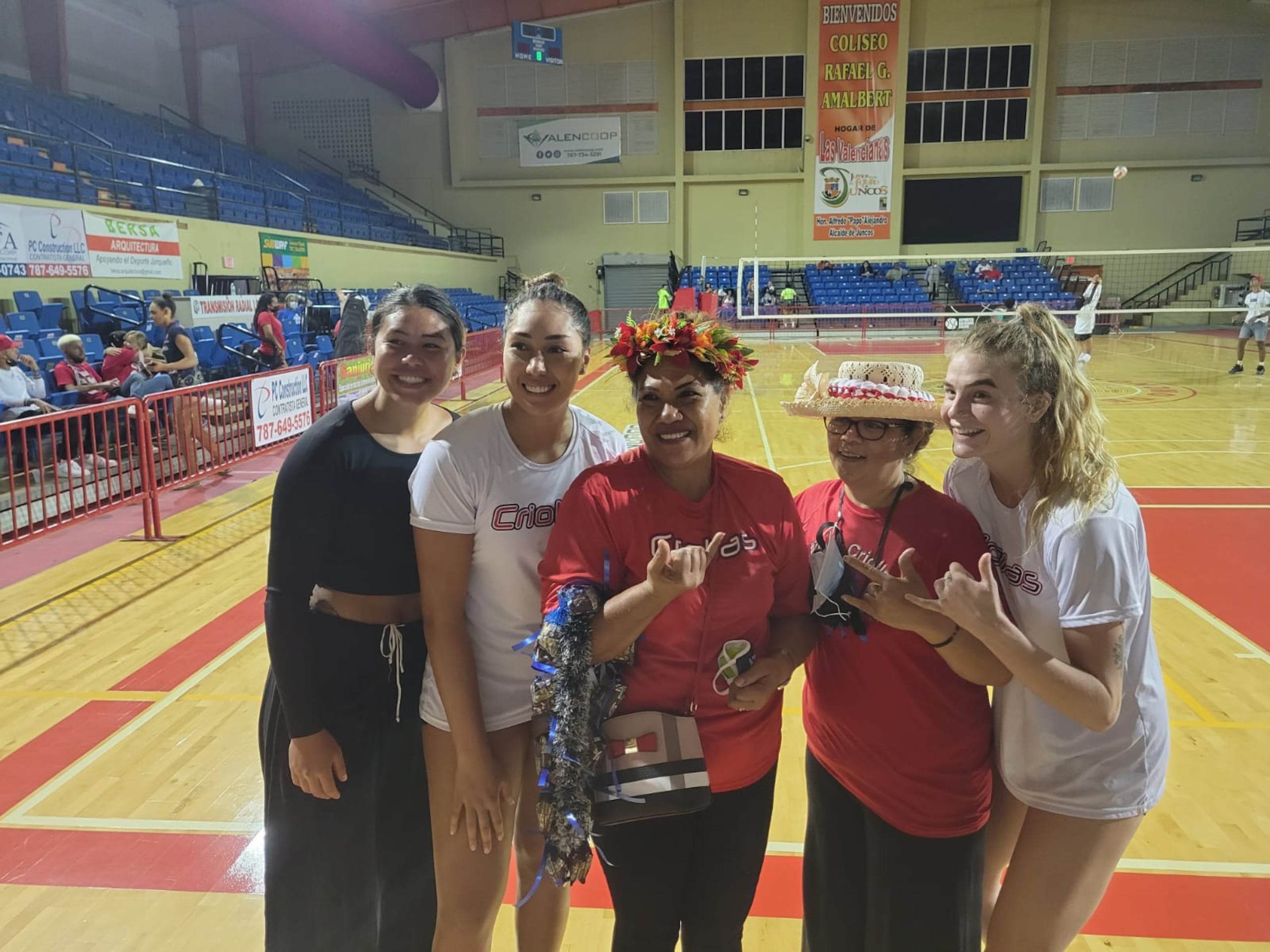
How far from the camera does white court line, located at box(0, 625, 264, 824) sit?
320cm

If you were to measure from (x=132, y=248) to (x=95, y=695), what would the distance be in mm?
10758

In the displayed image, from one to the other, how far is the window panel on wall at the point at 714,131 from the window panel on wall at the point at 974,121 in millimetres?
7875

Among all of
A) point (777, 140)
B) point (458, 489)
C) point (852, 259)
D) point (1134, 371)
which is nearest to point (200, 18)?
point (777, 140)

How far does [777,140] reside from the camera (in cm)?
2653

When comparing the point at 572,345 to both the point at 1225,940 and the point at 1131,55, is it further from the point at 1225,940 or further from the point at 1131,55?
the point at 1131,55

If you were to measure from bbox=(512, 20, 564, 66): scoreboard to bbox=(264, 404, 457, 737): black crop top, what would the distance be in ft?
85.6

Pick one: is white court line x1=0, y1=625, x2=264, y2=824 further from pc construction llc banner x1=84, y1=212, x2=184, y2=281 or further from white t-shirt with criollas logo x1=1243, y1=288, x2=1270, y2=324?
white t-shirt with criollas logo x1=1243, y1=288, x2=1270, y2=324

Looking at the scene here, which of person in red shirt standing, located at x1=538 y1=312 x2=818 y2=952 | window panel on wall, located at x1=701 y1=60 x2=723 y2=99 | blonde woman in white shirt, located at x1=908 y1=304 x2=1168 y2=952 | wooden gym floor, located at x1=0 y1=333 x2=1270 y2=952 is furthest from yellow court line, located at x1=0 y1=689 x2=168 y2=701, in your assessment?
window panel on wall, located at x1=701 y1=60 x2=723 y2=99

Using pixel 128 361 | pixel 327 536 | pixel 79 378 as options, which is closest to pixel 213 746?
pixel 327 536

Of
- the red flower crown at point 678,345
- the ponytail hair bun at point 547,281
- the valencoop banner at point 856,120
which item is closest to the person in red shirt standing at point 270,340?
the ponytail hair bun at point 547,281

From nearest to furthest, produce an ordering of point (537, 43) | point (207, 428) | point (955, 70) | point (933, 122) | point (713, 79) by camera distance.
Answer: point (207, 428) → point (537, 43) → point (955, 70) → point (933, 122) → point (713, 79)

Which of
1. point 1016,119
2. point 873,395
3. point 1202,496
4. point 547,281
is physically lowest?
point 1202,496

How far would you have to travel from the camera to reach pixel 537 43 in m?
24.8

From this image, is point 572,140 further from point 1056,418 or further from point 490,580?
point 1056,418
